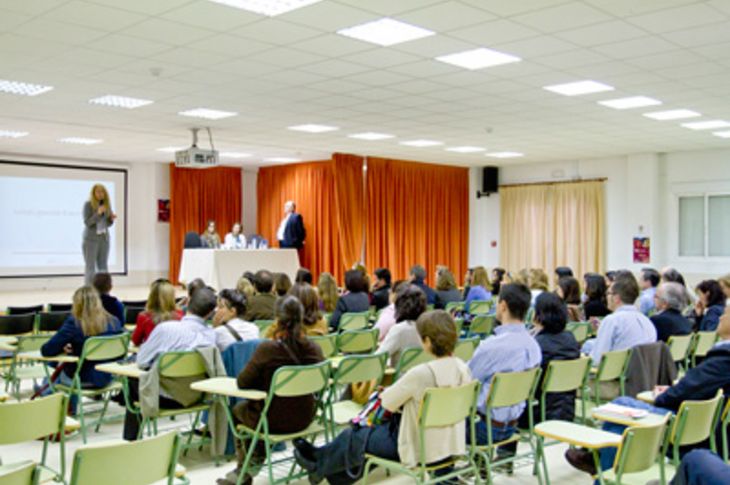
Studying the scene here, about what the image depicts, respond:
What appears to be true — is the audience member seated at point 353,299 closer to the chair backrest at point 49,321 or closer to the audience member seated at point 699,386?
the chair backrest at point 49,321

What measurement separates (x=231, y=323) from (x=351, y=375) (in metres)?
0.93

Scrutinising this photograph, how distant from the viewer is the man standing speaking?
15945 mm

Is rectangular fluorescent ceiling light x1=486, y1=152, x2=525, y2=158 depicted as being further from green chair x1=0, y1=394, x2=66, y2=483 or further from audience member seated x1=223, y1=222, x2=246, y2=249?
green chair x1=0, y1=394, x2=66, y2=483

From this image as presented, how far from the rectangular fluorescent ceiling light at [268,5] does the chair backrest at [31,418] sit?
3.19 meters

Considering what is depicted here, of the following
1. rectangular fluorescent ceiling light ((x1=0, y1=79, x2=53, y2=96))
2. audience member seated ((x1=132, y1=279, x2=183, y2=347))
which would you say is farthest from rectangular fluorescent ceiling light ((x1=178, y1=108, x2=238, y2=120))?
audience member seated ((x1=132, y1=279, x2=183, y2=347))

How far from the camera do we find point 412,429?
354 centimetres

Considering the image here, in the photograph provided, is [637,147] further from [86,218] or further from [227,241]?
[86,218]

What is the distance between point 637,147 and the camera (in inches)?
532

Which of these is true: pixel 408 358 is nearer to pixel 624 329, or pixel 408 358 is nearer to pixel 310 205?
pixel 624 329

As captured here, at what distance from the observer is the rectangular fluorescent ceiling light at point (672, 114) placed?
9.81m

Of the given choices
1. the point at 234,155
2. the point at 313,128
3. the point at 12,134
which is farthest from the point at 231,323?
the point at 234,155

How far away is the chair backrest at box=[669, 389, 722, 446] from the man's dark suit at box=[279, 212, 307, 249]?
13016 millimetres

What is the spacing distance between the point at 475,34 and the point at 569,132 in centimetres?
603

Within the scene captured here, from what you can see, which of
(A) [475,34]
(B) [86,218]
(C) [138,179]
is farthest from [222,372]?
(C) [138,179]
